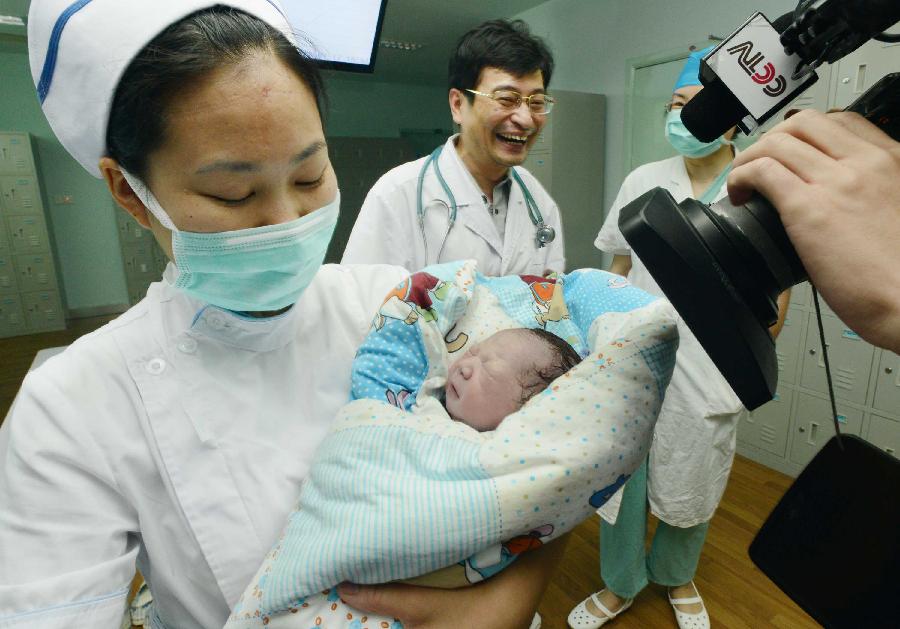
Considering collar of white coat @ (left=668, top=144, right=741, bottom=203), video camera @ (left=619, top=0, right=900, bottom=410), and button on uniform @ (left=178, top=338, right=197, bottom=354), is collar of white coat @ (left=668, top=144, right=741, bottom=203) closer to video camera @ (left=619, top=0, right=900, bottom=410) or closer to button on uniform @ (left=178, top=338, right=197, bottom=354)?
video camera @ (left=619, top=0, right=900, bottom=410)

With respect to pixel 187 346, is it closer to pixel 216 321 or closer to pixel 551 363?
pixel 216 321

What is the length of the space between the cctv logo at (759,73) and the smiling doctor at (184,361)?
1.70 ft

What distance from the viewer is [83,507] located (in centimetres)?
65

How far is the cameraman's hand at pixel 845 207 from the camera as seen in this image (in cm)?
42

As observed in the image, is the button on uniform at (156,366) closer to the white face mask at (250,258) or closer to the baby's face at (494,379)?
the white face mask at (250,258)

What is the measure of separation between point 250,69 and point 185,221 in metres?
0.21

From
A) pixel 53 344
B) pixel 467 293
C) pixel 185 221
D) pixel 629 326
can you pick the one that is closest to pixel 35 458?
pixel 185 221

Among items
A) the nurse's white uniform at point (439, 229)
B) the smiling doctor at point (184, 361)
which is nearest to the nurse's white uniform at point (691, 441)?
the nurse's white uniform at point (439, 229)

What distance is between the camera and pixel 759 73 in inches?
20.3

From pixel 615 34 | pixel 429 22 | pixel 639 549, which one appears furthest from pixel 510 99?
pixel 429 22

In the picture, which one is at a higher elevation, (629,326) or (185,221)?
(185,221)

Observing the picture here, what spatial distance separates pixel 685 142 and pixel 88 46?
6.21 feet

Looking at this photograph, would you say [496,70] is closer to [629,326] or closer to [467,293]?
[467,293]

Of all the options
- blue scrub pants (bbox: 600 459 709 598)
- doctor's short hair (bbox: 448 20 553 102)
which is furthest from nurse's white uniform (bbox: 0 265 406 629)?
blue scrub pants (bbox: 600 459 709 598)
